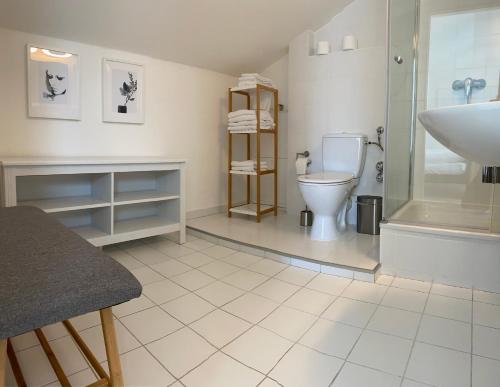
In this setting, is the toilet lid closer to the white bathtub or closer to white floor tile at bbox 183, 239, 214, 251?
the white bathtub

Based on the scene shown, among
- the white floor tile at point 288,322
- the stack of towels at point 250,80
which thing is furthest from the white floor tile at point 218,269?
the stack of towels at point 250,80

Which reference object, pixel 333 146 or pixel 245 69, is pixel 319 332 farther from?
pixel 245 69

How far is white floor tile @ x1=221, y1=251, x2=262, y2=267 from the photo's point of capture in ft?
7.40

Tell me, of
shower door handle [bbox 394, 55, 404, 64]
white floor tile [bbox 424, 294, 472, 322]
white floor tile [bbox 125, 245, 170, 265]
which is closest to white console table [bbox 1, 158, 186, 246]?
white floor tile [bbox 125, 245, 170, 265]

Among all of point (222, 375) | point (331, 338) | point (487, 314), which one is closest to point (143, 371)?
point (222, 375)

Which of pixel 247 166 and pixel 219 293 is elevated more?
pixel 247 166

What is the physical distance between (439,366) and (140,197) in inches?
79.1

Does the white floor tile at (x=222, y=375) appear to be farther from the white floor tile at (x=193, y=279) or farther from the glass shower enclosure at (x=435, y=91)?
the glass shower enclosure at (x=435, y=91)

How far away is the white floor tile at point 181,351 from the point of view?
122cm

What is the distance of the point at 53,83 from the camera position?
2.25m

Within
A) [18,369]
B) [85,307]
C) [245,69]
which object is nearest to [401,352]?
[85,307]

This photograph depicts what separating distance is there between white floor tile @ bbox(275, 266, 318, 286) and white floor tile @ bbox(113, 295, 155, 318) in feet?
2.49

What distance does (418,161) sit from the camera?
A: 2719 mm

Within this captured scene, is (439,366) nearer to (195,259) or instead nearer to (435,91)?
(195,259)
